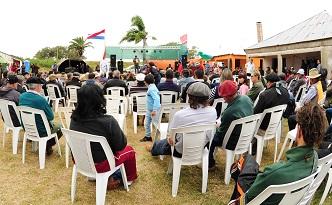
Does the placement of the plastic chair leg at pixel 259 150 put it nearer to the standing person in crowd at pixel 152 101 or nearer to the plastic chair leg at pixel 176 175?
the plastic chair leg at pixel 176 175

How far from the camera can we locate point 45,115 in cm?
480

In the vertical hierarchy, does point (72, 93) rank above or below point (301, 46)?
below

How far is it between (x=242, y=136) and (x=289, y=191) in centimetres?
220

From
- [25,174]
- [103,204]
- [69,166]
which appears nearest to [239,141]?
[103,204]

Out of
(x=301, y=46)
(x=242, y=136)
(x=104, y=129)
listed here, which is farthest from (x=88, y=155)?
(x=301, y=46)

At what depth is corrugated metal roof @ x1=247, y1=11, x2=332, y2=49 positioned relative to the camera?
18.1 m

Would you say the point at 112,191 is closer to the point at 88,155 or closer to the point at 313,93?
the point at 88,155

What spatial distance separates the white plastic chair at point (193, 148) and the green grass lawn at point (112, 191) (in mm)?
211

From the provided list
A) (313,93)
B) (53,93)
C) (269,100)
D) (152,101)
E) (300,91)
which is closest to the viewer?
(269,100)

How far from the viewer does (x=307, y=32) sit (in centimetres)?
1972

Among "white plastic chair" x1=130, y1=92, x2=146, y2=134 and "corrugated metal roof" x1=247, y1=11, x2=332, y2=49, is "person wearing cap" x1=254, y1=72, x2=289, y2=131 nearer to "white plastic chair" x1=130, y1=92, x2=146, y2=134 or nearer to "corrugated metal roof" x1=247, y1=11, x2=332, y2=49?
"white plastic chair" x1=130, y1=92, x2=146, y2=134

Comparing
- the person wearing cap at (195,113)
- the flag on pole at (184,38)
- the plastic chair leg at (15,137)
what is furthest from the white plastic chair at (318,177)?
the flag on pole at (184,38)

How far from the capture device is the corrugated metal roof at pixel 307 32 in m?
18.1

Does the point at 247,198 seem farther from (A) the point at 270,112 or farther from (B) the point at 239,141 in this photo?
(A) the point at 270,112
